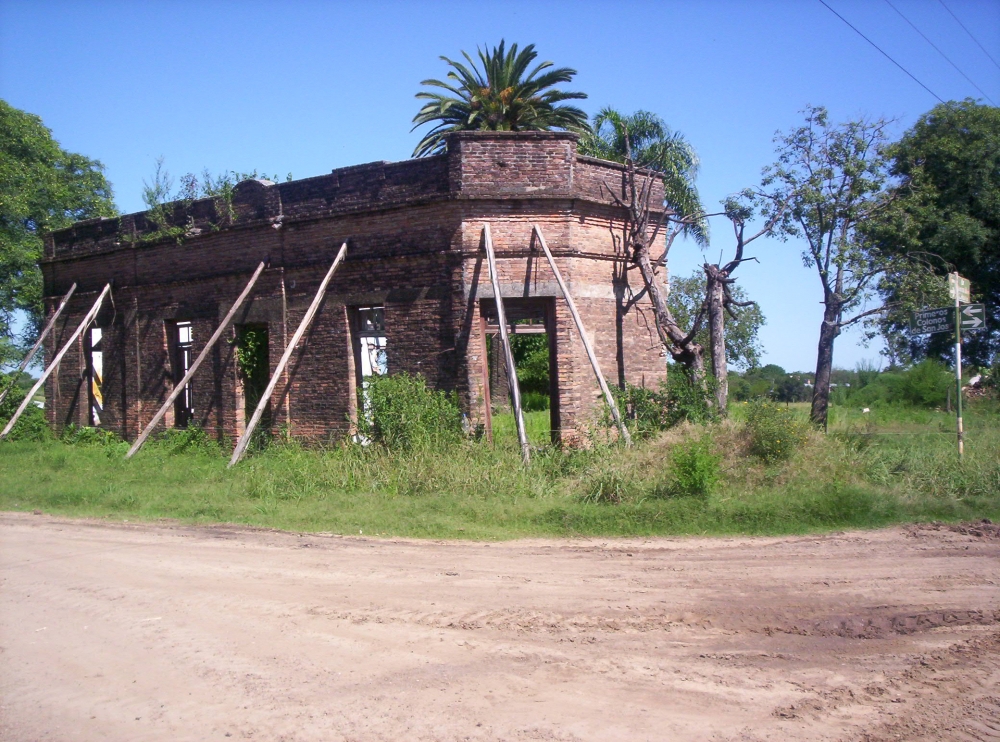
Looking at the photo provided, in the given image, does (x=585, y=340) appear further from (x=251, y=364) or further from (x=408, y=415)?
(x=251, y=364)

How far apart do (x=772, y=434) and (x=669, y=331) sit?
3.84m

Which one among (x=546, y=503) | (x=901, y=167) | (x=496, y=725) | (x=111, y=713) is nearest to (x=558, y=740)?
(x=496, y=725)

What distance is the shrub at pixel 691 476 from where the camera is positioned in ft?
34.6

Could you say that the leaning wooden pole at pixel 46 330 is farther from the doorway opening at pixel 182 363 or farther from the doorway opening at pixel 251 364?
the doorway opening at pixel 251 364

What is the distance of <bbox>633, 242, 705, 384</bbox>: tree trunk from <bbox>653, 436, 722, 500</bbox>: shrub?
354cm

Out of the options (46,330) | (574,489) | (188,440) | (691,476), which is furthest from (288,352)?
(46,330)

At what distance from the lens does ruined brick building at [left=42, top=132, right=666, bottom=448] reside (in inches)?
570

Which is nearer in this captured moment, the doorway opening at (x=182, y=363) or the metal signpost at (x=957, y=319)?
the metal signpost at (x=957, y=319)

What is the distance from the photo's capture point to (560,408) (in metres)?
14.5

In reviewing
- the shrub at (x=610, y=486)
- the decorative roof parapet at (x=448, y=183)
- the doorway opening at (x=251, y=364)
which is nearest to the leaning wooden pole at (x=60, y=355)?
the decorative roof parapet at (x=448, y=183)

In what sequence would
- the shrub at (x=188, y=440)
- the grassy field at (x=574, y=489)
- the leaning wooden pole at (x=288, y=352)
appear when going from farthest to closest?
the shrub at (x=188, y=440)
the leaning wooden pole at (x=288, y=352)
the grassy field at (x=574, y=489)

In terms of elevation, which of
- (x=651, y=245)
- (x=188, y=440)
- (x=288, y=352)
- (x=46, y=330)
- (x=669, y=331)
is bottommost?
(x=188, y=440)

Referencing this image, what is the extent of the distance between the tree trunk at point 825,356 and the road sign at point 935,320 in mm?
3258

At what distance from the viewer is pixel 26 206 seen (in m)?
25.3
